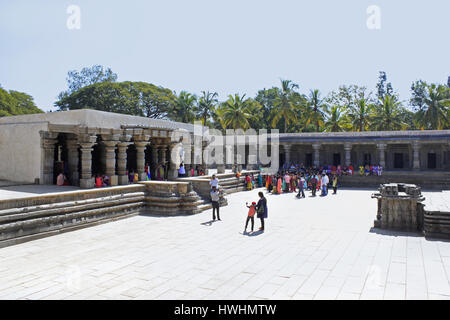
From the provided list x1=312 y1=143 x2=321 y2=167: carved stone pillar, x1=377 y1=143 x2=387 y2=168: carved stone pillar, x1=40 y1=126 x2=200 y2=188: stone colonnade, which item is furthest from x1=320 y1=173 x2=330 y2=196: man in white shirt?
x1=377 y1=143 x2=387 y2=168: carved stone pillar

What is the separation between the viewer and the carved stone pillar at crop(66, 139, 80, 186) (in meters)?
14.5

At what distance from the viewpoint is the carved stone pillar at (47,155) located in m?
13.5

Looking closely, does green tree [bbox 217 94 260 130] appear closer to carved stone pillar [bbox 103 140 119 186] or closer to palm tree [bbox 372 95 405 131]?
palm tree [bbox 372 95 405 131]

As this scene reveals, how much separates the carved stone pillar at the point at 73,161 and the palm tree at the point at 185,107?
2539 centimetres

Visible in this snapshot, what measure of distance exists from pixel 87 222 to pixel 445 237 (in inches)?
392

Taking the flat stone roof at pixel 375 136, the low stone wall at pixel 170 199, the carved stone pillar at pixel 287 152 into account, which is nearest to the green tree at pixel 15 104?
the low stone wall at pixel 170 199

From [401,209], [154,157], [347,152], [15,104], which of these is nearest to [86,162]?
[154,157]

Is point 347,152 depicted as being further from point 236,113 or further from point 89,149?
point 89,149

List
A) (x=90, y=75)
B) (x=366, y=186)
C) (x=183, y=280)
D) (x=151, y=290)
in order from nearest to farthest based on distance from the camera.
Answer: (x=151, y=290), (x=183, y=280), (x=366, y=186), (x=90, y=75)

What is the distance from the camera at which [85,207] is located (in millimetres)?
10852

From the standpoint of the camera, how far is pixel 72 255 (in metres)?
7.84
